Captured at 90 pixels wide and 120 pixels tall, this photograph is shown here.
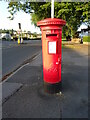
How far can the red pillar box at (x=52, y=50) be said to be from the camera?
324cm

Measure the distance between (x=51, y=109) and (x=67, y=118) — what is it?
42cm

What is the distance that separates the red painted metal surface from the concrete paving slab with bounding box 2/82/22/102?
105 centimetres

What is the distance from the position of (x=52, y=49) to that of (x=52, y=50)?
0.03m

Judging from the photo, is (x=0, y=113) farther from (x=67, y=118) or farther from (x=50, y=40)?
(x=50, y=40)

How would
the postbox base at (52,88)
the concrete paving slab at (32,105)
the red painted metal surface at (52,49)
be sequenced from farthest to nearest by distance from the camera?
the postbox base at (52,88) < the red painted metal surface at (52,49) < the concrete paving slab at (32,105)

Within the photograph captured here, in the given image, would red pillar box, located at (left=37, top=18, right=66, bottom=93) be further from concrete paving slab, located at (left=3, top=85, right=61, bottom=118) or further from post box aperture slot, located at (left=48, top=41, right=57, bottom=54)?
concrete paving slab, located at (left=3, top=85, right=61, bottom=118)

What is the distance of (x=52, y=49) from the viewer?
3.40 m

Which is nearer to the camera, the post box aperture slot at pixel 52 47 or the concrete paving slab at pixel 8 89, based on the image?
the post box aperture slot at pixel 52 47

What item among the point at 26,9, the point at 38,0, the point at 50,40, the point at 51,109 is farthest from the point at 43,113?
the point at 26,9

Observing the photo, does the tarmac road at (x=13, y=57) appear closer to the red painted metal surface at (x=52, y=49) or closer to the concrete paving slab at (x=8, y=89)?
the concrete paving slab at (x=8, y=89)

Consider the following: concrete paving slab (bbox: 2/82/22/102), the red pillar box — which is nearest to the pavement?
concrete paving slab (bbox: 2/82/22/102)

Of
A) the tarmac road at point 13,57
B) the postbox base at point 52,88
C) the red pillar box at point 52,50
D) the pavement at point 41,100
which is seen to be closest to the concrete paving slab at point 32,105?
the pavement at point 41,100

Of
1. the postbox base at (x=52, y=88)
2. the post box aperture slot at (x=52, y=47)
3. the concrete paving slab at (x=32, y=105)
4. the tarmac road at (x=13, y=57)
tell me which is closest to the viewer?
the concrete paving slab at (x=32, y=105)

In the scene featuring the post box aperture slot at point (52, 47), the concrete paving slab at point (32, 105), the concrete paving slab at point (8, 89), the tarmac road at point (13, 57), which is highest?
the post box aperture slot at point (52, 47)
